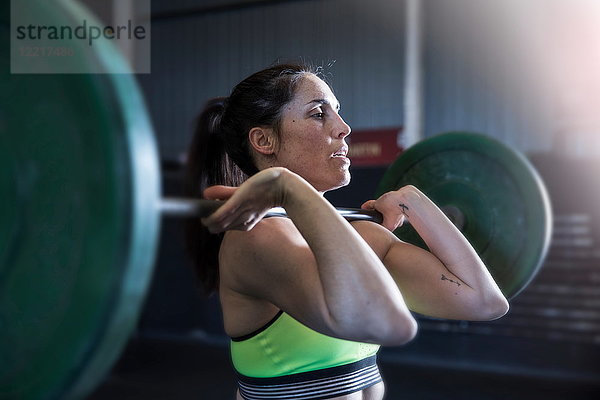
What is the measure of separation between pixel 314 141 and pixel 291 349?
0.41 m

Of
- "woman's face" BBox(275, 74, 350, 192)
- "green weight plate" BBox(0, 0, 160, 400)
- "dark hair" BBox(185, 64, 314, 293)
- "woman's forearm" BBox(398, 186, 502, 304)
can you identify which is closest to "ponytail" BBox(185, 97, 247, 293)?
"dark hair" BBox(185, 64, 314, 293)

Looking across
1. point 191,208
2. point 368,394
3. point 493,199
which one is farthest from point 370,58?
point 191,208

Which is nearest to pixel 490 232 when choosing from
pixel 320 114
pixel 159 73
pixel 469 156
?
pixel 469 156

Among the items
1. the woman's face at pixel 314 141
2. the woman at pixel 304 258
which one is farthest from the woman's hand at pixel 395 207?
the woman's face at pixel 314 141

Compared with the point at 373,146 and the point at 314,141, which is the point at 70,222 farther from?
the point at 373,146

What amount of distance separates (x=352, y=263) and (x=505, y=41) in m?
5.14

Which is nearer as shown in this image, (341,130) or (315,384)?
(315,384)

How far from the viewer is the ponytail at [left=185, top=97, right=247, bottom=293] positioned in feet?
4.66

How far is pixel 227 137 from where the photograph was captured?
1.42 m

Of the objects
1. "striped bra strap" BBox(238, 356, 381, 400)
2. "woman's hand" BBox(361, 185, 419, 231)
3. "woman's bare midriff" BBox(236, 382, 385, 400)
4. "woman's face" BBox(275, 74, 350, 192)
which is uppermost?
"woman's face" BBox(275, 74, 350, 192)

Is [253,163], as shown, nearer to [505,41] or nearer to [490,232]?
[490,232]

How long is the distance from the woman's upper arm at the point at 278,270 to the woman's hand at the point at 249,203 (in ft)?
0.30

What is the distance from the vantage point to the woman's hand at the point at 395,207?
1.40m

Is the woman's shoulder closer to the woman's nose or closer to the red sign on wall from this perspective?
the woman's nose
